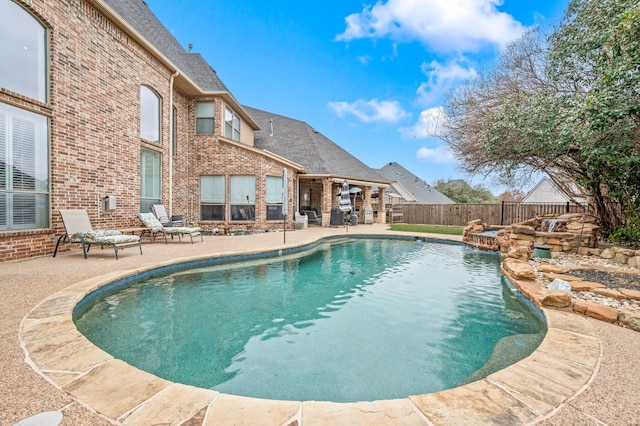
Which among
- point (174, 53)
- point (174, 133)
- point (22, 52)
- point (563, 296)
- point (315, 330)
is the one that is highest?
point (174, 53)

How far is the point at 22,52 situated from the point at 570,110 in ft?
36.9

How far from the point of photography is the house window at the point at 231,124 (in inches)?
497

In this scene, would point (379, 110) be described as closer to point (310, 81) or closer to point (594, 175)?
point (310, 81)

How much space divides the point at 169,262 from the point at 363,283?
13.0ft

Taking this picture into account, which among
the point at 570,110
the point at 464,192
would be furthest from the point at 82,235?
the point at 464,192

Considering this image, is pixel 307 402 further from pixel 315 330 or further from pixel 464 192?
pixel 464 192

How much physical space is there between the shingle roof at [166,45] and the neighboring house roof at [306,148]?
16.9 ft

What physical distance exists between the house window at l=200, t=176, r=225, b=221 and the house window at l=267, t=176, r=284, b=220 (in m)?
1.87

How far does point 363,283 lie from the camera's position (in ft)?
19.3

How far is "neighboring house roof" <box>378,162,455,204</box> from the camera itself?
28.8m

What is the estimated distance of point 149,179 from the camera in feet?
31.4

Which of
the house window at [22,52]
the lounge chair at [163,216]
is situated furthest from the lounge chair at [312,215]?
the house window at [22,52]

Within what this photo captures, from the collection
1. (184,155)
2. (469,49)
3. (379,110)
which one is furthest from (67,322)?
(379,110)

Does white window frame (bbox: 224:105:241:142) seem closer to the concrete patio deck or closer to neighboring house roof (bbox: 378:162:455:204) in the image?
the concrete patio deck
